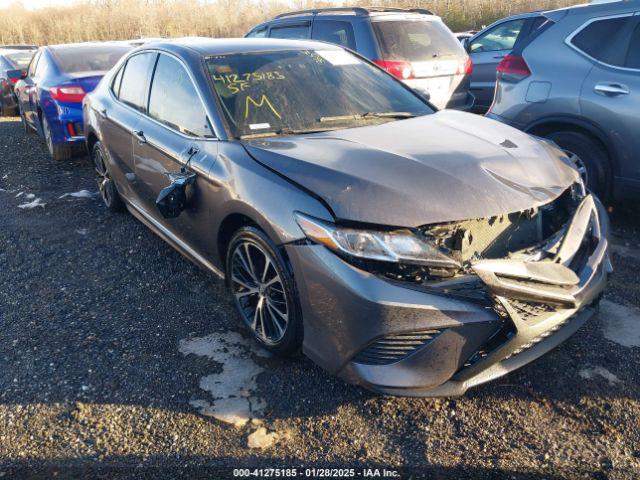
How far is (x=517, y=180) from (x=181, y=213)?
2.07 m

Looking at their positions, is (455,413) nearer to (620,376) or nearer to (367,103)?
(620,376)

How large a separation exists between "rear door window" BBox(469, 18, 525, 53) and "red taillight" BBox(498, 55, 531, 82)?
4212 millimetres

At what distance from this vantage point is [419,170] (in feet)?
8.73

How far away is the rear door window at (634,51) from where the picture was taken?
4.21 metres

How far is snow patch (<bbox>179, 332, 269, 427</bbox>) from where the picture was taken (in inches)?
105

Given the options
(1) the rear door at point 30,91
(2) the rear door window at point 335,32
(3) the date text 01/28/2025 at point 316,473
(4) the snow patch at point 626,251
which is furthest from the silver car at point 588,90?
→ (1) the rear door at point 30,91

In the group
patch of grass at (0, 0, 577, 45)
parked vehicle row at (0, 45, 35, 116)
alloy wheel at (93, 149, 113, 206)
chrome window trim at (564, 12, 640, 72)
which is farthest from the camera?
patch of grass at (0, 0, 577, 45)

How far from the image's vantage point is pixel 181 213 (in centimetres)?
354

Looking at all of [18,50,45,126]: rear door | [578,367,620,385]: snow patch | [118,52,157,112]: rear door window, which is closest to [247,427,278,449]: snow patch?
[578,367,620,385]: snow patch

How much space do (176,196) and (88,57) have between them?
17.6 feet

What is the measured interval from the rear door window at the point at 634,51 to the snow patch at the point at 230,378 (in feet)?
11.7

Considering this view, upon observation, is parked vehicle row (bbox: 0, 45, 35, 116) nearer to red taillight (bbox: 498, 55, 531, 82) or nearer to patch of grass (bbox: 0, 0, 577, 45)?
red taillight (bbox: 498, 55, 531, 82)

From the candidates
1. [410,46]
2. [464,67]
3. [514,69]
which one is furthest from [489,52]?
[514,69]

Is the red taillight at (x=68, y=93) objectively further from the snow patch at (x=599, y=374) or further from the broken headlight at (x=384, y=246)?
the snow patch at (x=599, y=374)
